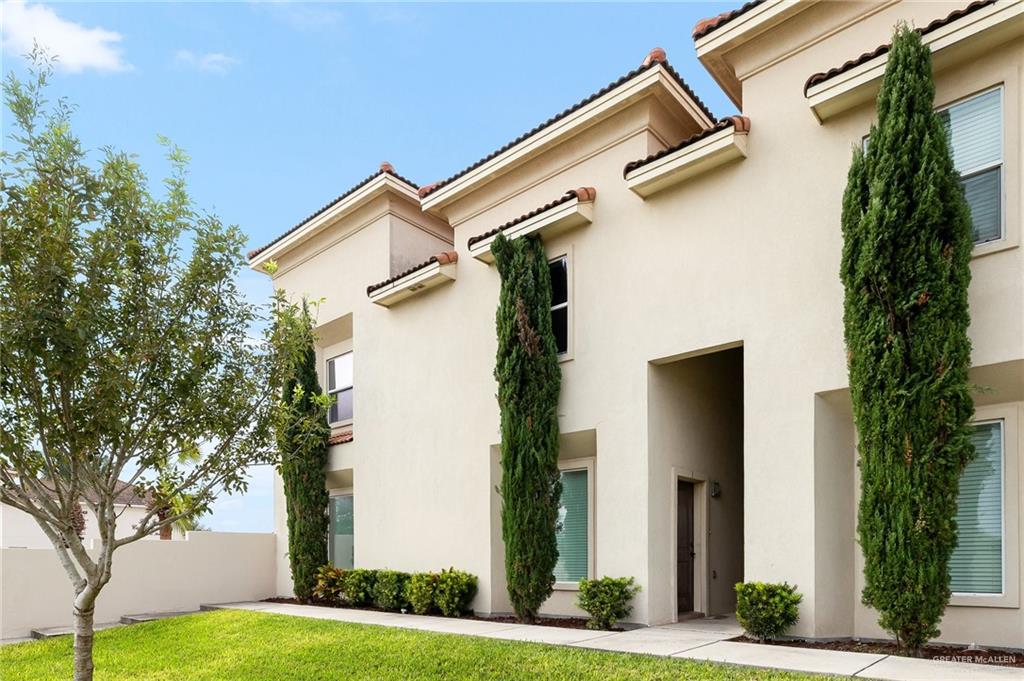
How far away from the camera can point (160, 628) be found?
1355 cm

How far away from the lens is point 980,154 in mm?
8398

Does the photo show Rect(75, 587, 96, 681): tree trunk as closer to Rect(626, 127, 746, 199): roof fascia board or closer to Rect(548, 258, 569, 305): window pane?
Rect(548, 258, 569, 305): window pane

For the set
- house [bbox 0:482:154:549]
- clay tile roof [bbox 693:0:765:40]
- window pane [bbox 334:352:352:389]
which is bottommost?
house [bbox 0:482:154:549]

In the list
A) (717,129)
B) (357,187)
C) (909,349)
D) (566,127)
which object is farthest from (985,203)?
(357,187)

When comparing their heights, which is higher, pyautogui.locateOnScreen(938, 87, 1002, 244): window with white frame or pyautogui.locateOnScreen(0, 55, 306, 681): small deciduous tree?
pyautogui.locateOnScreen(938, 87, 1002, 244): window with white frame

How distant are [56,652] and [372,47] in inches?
417

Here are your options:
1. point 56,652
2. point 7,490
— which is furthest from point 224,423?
point 56,652

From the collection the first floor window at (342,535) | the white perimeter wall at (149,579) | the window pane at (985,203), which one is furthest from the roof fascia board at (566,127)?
the white perimeter wall at (149,579)

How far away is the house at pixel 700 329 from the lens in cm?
840

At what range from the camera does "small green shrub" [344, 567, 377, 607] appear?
14.7 metres

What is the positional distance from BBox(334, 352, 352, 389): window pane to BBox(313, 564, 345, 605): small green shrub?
4216 mm

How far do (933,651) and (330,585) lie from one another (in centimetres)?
1102

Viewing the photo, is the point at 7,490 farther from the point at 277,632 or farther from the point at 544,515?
the point at 544,515

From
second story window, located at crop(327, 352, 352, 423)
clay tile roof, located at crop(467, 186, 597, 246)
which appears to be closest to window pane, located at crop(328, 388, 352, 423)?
second story window, located at crop(327, 352, 352, 423)
